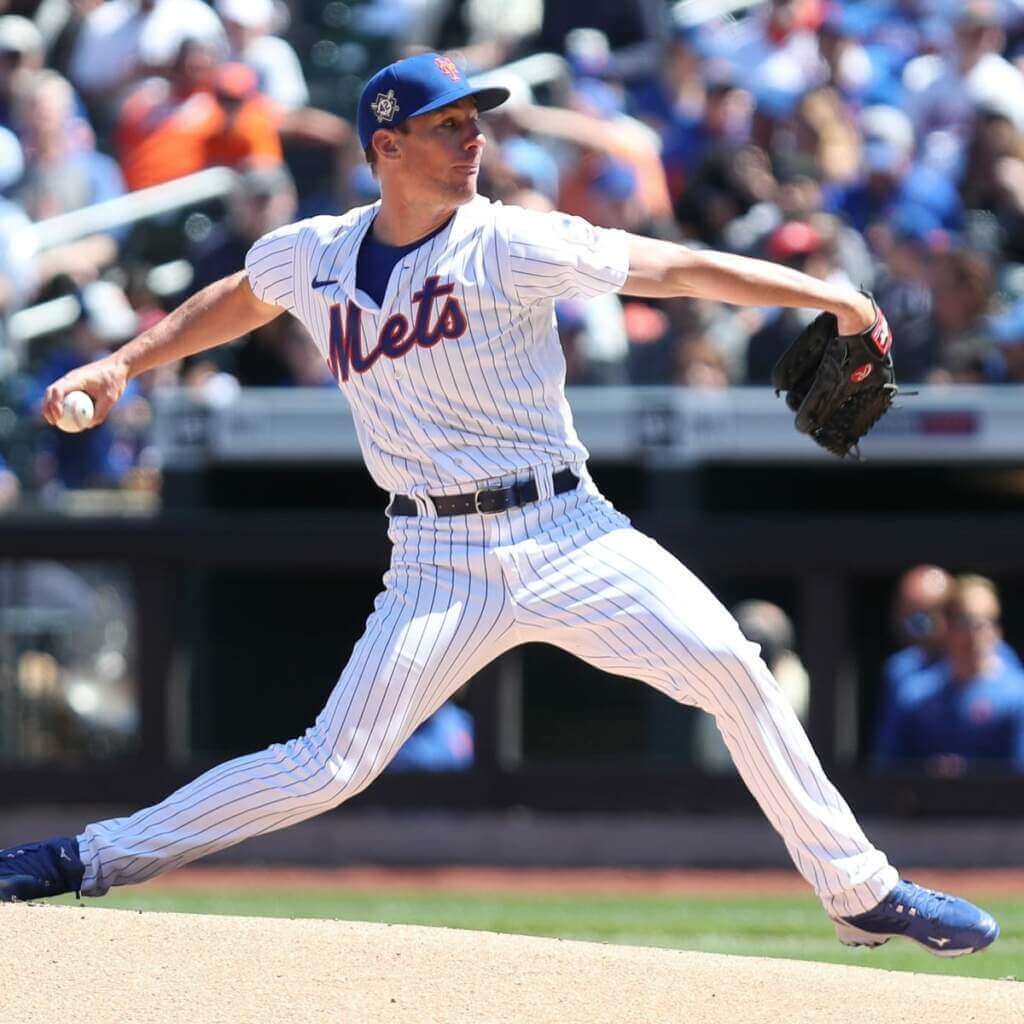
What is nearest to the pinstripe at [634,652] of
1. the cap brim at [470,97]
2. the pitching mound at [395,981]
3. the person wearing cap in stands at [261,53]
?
the pitching mound at [395,981]

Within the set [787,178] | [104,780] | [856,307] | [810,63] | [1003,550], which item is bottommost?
[104,780]

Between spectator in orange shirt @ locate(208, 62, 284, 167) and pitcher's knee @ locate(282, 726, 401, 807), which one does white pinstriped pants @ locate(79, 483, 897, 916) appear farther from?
spectator in orange shirt @ locate(208, 62, 284, 167)

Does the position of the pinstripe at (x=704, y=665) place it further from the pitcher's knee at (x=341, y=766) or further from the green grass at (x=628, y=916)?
the green grass at (x=628, y=916)

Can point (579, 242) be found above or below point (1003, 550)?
above

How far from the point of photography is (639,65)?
1081 cm

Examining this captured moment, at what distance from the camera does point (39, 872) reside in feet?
13.7

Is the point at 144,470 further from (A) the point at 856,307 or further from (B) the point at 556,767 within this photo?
(A) the point at 856,307

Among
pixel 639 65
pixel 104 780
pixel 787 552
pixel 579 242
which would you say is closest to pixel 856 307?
pixel 579 242

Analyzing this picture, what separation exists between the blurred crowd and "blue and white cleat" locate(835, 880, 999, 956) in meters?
4.45

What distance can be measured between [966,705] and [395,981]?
15.1ft

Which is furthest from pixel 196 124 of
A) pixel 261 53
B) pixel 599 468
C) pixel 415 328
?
pixel 415 328

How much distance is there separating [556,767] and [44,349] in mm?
3388

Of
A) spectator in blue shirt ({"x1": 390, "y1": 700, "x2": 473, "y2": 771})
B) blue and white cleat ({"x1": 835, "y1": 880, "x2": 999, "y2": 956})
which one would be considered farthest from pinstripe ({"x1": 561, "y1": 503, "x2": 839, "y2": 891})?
spectator in blue shirt ({"x1": 390, "y1": 700, "x2": 473, "y2": 771})

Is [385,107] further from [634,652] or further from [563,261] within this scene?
[634,652]
